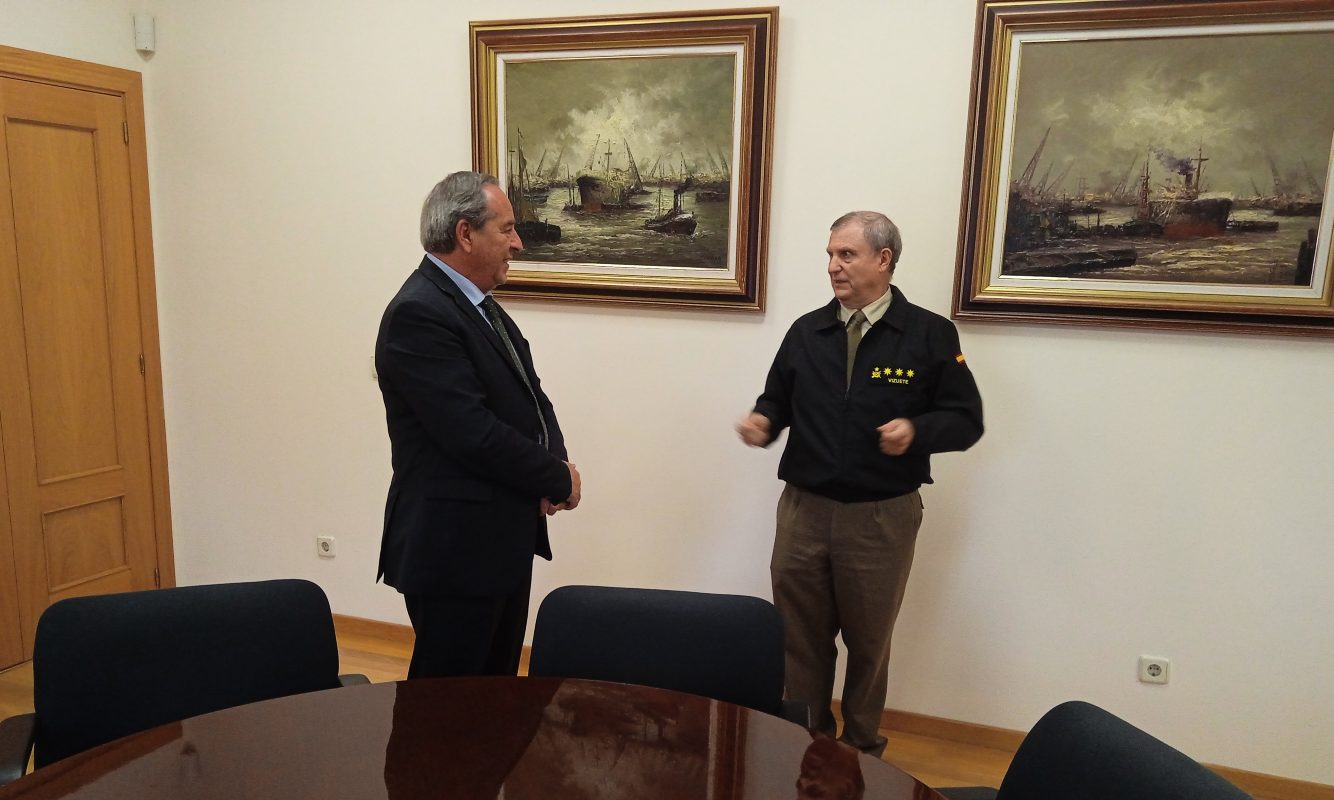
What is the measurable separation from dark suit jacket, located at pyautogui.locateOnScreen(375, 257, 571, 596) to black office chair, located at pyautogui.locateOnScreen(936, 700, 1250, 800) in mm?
1127

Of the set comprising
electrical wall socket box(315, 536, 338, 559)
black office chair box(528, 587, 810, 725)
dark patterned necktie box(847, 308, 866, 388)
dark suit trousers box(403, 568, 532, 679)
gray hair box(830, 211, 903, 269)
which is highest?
gray hair box(830, 211, 903, 269)

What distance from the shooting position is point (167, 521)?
3.65 meters

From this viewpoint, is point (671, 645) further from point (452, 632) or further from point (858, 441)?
point (858, 441)

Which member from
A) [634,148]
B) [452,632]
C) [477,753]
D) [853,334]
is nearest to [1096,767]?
[477,753]

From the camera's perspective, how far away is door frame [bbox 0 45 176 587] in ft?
9.87

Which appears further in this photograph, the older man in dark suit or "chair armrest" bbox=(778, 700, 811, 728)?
the older man in dark suit

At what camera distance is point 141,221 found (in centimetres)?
341

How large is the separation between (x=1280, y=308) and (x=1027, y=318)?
653mm

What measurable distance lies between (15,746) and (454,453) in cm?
92

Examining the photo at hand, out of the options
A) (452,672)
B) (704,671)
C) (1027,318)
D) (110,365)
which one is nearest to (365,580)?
(110,365)

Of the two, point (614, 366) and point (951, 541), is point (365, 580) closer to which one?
point (614, 366)

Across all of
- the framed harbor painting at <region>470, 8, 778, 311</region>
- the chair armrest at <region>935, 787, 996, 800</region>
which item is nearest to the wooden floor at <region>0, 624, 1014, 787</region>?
the chair armrest at <region>935, 787, 996, 800</region>

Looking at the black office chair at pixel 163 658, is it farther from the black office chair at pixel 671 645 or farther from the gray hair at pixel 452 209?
the gray hair at pixel 452 209

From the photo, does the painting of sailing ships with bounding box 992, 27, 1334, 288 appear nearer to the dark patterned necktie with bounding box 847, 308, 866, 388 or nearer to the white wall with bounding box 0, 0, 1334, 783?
the white wall with bounding box 0, 0, 1334, 783
